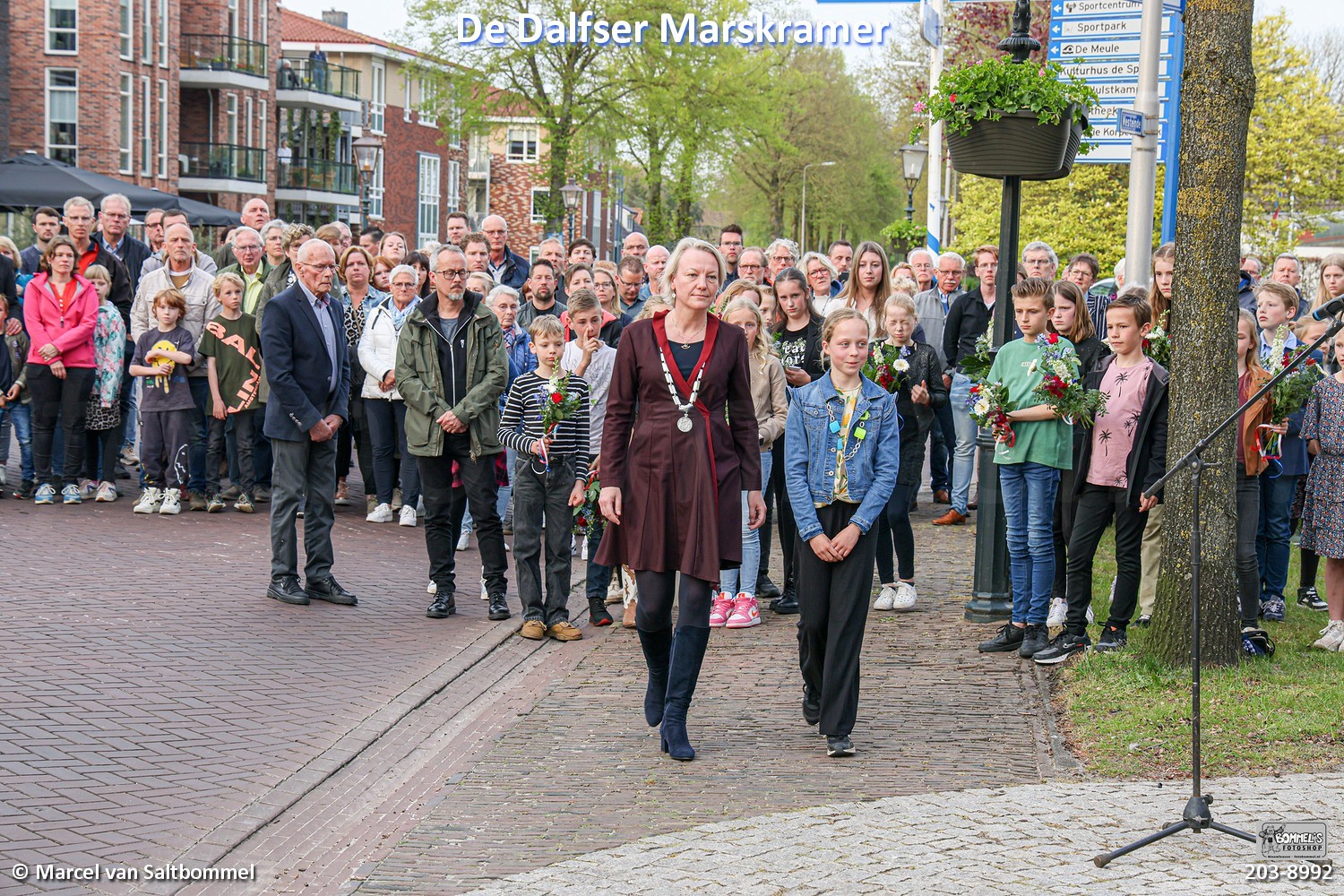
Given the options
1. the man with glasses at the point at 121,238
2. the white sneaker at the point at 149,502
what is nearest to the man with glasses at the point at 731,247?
the white sneaker at the point at 149,502

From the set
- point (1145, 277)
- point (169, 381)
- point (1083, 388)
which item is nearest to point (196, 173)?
point (169, 381)

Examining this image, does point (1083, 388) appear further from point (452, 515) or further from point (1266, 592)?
point (452, 515)

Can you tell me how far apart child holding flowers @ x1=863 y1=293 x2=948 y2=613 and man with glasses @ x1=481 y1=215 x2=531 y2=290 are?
17.8ft

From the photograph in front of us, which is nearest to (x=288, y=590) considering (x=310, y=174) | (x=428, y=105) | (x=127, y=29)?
(x=127, y=29)

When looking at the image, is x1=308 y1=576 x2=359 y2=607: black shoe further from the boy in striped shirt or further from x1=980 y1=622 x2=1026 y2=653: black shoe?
x1=980 y1=622 x2=1026 y2=653: black shoe

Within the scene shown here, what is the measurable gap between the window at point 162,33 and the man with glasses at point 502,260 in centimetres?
3657

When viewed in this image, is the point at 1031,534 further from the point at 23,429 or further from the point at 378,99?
the point at 378,99

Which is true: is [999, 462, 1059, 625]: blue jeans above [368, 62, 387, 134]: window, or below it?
below

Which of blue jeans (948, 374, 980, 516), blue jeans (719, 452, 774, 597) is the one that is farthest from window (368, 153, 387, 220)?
blue jeans (719, 452, 774, 597)

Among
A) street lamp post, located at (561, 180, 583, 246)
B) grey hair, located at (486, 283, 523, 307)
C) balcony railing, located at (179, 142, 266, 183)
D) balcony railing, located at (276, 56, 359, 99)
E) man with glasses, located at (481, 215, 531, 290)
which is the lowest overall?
grey hair, located at (486, 283, 523, 307)

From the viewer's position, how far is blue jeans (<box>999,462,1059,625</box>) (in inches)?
320

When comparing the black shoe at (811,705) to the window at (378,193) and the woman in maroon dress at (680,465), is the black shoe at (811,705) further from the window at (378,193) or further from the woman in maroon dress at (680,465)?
the window at (378,193)

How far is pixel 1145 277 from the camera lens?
1245 cm

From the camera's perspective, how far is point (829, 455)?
21.8 feet
